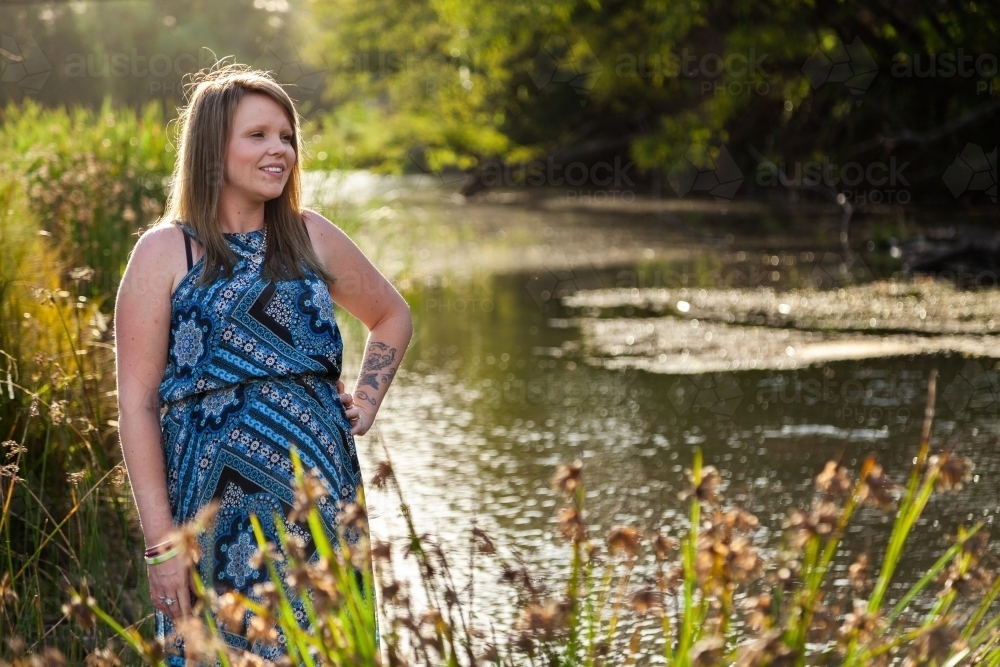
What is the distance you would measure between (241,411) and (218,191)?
428mm

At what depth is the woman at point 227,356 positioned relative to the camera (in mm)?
2361

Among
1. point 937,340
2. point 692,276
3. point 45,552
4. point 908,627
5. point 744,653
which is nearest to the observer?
point 744,653

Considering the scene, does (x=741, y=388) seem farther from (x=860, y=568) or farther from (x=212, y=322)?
(x=860, y=568)

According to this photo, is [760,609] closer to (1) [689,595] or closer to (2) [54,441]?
(1) [689,595]

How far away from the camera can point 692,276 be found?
11836 millimetres

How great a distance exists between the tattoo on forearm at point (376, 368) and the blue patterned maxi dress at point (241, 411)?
33 cm

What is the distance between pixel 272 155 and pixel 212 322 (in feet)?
1.15

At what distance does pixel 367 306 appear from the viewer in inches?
112

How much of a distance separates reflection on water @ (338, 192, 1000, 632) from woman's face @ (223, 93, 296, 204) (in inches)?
46.8

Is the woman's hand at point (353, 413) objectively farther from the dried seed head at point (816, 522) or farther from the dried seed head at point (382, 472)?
the dried seed head at point (816, 522)

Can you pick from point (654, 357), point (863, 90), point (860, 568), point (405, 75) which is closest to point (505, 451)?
point (654, 357)
